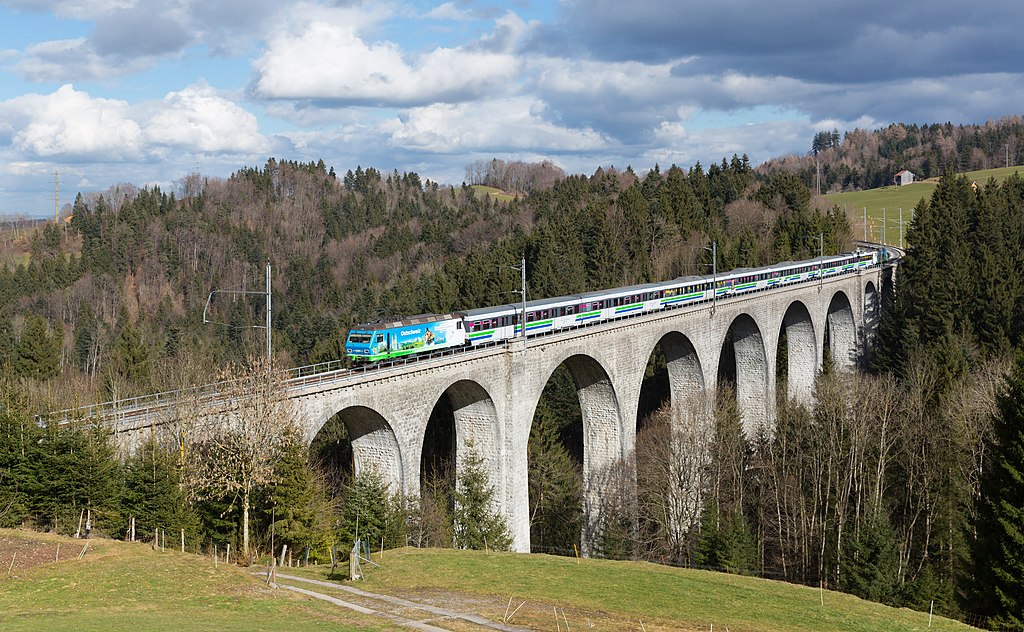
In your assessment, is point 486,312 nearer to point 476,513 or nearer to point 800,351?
point 476,513

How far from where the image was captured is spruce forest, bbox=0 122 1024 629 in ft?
108

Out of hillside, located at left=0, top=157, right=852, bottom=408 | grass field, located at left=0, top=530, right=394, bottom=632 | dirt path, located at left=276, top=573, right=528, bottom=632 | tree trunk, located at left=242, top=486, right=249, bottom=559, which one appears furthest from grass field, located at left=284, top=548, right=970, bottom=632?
hillside, located at left=0, top=157, right=852, bottom=408

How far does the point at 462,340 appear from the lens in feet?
153

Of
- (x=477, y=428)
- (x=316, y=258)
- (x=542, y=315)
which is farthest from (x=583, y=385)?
(x=316, y=258)

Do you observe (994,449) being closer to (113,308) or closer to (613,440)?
(613,440)

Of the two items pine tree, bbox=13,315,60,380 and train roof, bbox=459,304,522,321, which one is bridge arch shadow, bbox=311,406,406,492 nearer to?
train roof, bbox=459,304,522,321

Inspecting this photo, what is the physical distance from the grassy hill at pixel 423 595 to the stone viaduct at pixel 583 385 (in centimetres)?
735

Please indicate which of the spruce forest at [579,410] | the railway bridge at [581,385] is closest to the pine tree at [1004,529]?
Result: the spruce forest at [579,410]

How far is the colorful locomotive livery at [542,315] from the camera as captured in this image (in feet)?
140

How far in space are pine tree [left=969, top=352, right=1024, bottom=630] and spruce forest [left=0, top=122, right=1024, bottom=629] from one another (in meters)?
0.12

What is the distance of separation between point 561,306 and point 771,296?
2757 cm

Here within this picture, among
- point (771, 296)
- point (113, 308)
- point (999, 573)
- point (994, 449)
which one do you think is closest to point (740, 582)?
point (999, 573)

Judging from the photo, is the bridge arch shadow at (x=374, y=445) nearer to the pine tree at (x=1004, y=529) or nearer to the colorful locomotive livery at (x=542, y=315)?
the colorful locomotive livery at (x=542, y=315)

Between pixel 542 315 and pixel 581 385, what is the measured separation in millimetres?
6632
